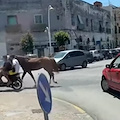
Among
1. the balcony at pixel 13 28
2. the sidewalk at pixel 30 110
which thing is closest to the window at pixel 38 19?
the balcony at pixel 13 28

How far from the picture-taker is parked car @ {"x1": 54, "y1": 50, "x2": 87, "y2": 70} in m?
27.8

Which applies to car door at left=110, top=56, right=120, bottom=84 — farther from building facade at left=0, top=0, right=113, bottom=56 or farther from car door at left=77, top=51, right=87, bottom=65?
building facade at left=0, top=0, right=113, bottom=56

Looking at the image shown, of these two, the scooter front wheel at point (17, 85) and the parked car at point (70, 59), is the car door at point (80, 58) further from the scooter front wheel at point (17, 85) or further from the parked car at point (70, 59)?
the scooter front wheel at point (17, 85)

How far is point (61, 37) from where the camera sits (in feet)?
151

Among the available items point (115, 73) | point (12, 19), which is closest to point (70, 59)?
point (115, 73)

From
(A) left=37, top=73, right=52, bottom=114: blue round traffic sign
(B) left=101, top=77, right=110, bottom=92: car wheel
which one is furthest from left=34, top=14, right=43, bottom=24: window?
(A) left=37, top=73, right=52, bottom=114: blue round traffic sign

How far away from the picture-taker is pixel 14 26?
1898 inches

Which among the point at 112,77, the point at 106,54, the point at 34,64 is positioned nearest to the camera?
the point at 112,77

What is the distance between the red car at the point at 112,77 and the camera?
1135 cm

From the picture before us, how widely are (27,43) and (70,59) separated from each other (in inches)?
714

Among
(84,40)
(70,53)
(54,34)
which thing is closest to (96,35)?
(84,40)

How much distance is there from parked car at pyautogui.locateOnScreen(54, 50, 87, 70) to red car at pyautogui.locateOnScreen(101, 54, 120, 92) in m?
14.6

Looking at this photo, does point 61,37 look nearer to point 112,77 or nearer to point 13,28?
point 13,28

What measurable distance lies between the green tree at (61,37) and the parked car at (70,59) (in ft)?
52.4
